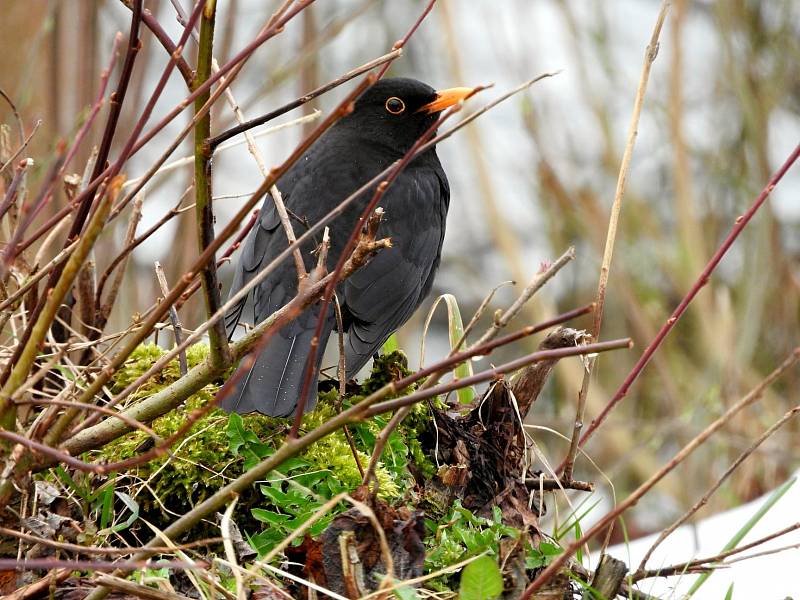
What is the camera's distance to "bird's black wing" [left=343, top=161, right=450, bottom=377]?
3447 millimetres

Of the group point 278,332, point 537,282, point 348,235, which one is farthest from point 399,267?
point 537,282

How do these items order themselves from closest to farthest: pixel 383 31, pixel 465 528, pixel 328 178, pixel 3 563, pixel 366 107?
pixel 3 563 < pixel 465 528 < pixel 328 178 < pixel 366 107 < pixel 383 31

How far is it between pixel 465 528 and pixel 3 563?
1.18 m

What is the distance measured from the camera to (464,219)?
10.3m

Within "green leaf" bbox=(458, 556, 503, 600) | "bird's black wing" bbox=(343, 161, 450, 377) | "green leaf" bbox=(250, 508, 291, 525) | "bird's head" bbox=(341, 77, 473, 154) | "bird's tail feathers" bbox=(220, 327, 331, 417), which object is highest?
"bird's head" bbox=(341, 77, 473, 154)

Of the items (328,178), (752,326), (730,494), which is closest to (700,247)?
(752,326)

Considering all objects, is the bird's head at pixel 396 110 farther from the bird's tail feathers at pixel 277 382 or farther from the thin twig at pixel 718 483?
the thin twig at pixel 718 483

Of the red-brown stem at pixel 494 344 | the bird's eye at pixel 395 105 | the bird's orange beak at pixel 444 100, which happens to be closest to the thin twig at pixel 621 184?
the red-brown stem at pixel 494 344

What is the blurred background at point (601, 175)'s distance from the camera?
527cm

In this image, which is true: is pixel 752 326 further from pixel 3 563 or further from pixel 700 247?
pixel 3 563

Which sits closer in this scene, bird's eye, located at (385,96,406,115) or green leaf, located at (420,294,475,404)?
green leaf, located at (420,294,475,404)

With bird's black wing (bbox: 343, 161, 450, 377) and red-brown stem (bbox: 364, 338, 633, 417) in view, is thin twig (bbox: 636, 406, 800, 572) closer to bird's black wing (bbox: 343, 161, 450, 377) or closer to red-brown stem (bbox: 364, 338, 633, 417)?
red-brown stem (bbox: 364, 338, 633, 417)

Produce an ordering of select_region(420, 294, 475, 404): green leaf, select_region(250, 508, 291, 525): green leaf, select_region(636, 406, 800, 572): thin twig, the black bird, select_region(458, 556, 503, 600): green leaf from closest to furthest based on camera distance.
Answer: select_region(458, 556, 503, 600): green leaf < select_region(636, 406, 800, 572): thin twig < select_region(250, 508, 291, 525): green leaf < the black bird < select_region(420, 294, 475, 404): green leaf

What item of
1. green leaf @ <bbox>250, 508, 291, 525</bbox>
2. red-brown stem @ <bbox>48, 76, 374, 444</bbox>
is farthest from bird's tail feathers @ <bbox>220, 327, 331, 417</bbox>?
red-brown stem @ <bbox>48, 76, 374, 444</bbox>
